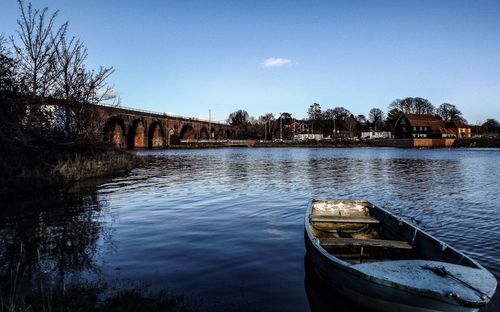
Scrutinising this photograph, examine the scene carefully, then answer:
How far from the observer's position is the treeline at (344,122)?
13562cm

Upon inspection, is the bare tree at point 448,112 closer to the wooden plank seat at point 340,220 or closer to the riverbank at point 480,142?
the riverbank at point 480,142

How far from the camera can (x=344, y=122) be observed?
150125 mm

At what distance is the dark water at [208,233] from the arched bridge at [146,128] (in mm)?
52716

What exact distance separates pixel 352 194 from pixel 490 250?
32.5 feet

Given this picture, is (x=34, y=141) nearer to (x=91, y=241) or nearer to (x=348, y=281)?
(x=91, y=241)

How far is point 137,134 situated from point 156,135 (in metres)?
10.9

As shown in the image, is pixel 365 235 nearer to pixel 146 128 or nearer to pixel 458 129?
pixel 146 128

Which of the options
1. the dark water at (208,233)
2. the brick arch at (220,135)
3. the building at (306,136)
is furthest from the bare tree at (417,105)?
the dark water at (208,233)

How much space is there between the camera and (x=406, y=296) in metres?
4.72

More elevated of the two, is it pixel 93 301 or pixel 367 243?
pixel 367 243

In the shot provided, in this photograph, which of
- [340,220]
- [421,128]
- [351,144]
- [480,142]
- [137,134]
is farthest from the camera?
[351,144]

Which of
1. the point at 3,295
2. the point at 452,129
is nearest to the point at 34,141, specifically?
the point at 3,295

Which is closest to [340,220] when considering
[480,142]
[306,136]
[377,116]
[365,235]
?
[365,235]

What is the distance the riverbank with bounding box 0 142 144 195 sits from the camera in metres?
18.0
